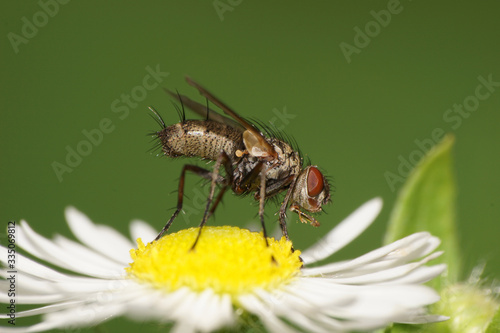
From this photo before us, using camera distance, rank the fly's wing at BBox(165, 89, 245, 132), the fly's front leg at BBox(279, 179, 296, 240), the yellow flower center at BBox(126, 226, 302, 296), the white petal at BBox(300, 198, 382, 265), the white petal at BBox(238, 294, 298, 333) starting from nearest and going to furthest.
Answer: the white petal at BBox(238, 294, 298, 333)
the yellow flower center at BBox(126, 226, 302, 296)
the fly's front leg at BBox(279, 179, 296, 240)
the white petal at BBox(300, 198, 382, 265)
the fly's wing at BBox(165, 89, 245, 132)

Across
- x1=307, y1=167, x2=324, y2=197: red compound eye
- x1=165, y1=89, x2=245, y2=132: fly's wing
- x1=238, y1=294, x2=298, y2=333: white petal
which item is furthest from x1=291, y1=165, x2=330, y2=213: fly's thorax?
x1=238, y1=294, x2=298, y2=333: white petal

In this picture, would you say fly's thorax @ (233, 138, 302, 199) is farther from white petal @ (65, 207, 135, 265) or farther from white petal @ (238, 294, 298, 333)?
white petal @ (238, 294, 298, 333)

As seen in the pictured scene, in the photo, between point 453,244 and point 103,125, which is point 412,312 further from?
point 103,125

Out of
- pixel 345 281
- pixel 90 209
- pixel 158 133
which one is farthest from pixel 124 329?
pixel 345 281

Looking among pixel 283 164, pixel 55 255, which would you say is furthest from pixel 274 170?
pixel 55 255

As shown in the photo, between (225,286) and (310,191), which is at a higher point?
(310,191)

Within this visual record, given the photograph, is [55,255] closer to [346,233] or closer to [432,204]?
[346,233]
